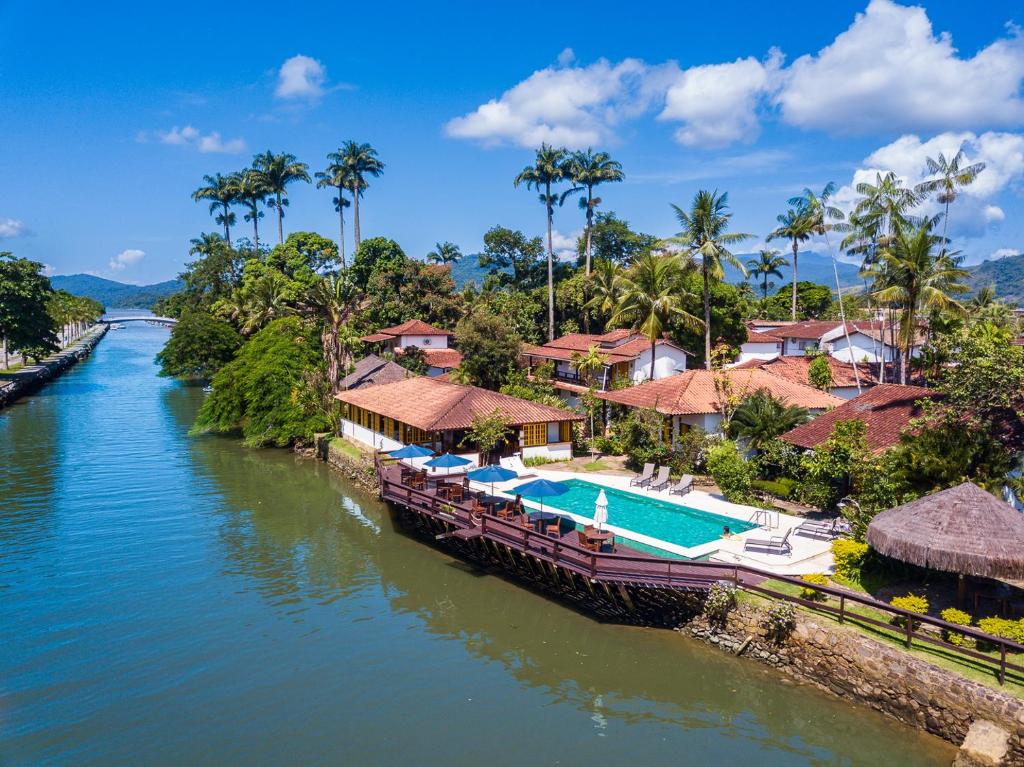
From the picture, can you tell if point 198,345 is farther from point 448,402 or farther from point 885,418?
point 885,418

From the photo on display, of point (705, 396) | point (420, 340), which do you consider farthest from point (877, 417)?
point (420, 340)

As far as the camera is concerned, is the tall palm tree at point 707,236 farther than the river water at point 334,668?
Yes

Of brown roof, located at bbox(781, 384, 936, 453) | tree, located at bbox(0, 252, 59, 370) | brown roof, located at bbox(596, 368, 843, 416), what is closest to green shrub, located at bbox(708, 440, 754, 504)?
brown roof, located at bbox(781, 384, 936, 453)

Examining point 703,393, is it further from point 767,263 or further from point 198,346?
point 767,263

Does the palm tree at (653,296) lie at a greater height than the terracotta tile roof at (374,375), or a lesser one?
greater

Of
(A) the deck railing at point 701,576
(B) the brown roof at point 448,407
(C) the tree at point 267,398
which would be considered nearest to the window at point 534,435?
(B) the brown roof at point 448,407

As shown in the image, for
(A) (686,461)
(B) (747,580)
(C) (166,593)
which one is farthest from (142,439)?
(B) (747,580)

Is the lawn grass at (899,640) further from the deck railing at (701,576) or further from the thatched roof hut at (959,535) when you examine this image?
the thatched roof hut at (959,535)

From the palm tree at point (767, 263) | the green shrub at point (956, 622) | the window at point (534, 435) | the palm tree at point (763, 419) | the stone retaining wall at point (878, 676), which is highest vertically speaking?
the palm tree at point (767, 263)
